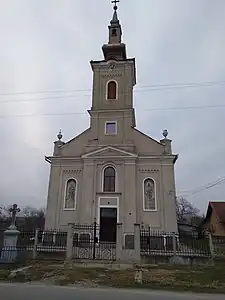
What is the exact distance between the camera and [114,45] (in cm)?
3041

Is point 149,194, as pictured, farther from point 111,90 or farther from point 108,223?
point 111,90

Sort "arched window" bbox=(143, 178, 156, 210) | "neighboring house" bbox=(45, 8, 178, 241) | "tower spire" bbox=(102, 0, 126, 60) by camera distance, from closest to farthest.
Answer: "neighboring house" bbox=(45, 8, 178, 241) → "arched window" bbox=(143, 178, 156, 210) → "tower spire" bbox=(102, 0, 126, 60)

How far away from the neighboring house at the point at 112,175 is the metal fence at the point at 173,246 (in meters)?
2.62

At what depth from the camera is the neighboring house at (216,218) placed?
3517 cm

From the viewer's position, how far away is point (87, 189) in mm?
24141

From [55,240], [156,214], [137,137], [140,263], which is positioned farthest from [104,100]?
[140,263]

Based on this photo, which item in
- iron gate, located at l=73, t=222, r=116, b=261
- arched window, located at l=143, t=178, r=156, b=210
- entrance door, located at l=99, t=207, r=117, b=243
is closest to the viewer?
iron gate, located at l=73, t=222, r=116, b=261

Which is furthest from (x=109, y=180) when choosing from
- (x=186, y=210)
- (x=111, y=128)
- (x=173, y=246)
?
(x=186, y=210)

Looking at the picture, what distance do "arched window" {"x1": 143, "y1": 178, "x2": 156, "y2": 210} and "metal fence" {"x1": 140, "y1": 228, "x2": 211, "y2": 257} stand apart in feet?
8.84

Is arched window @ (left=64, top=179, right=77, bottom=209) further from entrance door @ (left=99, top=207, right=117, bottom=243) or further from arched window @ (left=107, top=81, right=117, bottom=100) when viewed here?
arched window @ (left=107, top=81, right=117, bottom=100)

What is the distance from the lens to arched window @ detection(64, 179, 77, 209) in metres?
24.4

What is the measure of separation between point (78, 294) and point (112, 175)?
680 inches

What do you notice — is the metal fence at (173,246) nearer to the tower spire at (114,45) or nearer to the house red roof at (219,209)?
the house red roof at (219,209)

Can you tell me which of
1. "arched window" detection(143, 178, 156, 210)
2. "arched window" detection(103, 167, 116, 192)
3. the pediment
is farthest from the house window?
"arched window" detection(143, 178, 156, 210)
